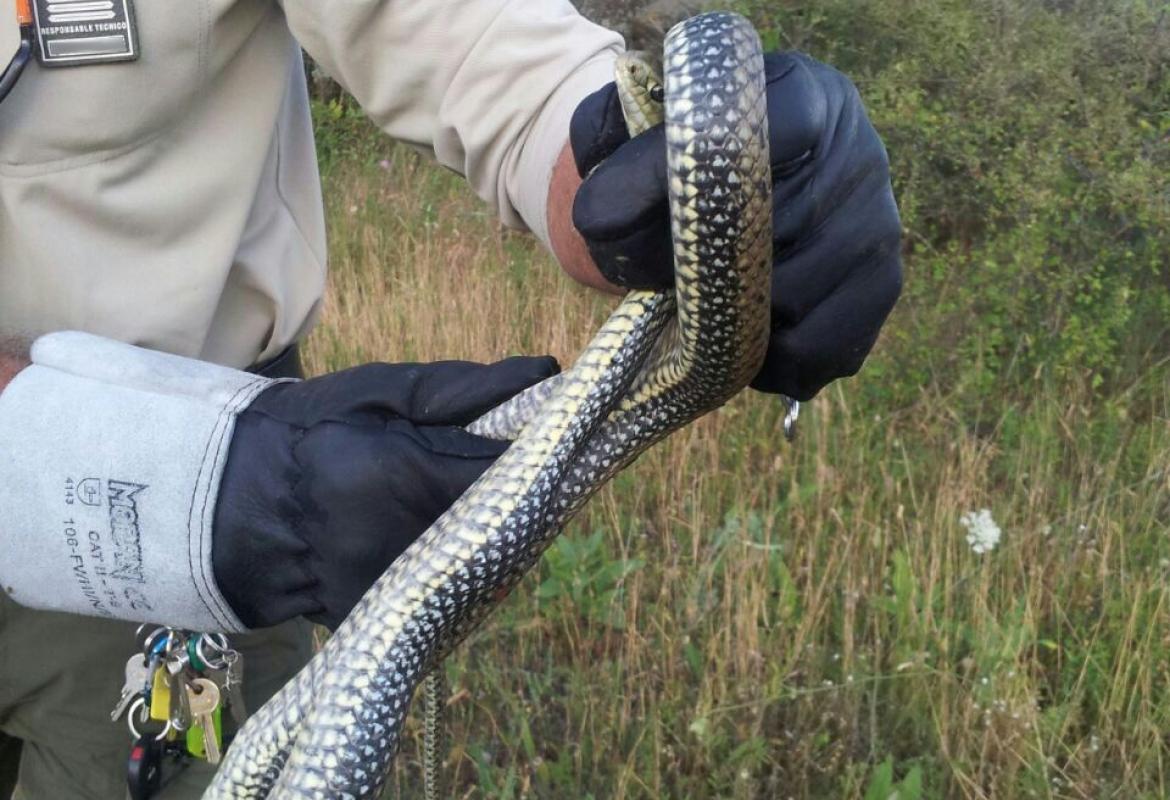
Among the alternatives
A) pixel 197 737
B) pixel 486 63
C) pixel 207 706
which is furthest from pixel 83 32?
pixel 197 737

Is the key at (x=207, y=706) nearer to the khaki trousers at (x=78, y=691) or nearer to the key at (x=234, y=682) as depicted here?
the key at (x=234, y=682)

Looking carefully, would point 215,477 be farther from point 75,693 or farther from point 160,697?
point 75,693

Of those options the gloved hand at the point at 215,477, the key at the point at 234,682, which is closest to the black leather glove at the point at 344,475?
the gloved hand at the point at 215,477

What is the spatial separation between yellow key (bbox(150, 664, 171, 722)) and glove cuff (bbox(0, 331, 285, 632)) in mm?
380

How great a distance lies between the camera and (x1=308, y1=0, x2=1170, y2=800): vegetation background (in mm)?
2705

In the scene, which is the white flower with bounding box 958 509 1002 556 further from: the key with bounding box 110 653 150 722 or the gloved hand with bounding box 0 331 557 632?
the key with bounding box 110 653 150 722

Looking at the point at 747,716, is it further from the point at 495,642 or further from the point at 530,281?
the point at 530,281

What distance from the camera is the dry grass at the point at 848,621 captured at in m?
2.64

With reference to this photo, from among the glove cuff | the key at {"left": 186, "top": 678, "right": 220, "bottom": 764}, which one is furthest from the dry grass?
the glove cuff

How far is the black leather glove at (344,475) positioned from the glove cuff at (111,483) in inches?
1.6

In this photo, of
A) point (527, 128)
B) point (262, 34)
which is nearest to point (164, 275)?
point (262, 34)

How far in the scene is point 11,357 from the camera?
1598 millimetres

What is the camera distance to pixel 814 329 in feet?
4.78

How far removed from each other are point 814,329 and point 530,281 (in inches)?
135
